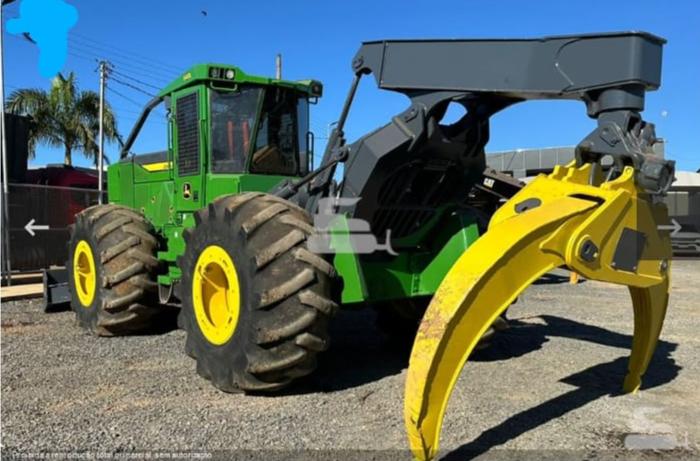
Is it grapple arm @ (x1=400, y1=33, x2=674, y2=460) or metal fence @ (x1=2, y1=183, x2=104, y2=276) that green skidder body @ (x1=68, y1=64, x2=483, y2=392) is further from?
metal fence @ (x1=2, y1=183, x2=104, y2=276)

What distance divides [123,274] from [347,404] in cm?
319

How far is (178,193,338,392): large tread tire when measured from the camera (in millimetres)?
4570

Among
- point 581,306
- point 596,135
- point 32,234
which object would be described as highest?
point 596,135

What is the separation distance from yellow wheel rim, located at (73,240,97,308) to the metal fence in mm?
4395

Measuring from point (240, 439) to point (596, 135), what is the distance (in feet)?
9.66

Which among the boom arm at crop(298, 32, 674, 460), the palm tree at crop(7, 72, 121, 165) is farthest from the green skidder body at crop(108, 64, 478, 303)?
the palm tree at crop(7, 72, 121, 165)

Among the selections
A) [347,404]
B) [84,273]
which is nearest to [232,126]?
[84,273]

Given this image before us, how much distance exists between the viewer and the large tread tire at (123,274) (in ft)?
22.3

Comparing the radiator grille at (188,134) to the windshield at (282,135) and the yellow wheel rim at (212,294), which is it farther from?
the yellow wheel rim at (212,294)

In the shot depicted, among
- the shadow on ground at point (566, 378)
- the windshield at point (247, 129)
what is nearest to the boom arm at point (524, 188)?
the shadow on ground at point (566, 378)

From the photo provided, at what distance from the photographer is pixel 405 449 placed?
390cm

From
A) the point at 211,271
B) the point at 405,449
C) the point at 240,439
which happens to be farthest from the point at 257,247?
the point at 405,449

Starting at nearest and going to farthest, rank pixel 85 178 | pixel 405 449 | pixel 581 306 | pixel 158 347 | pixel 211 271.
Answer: pixel 405 449, pixel 211 271, pixel 158 347, pixel 581 306, pixel 85 178

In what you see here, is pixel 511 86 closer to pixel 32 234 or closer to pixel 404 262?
pixel 404 262
